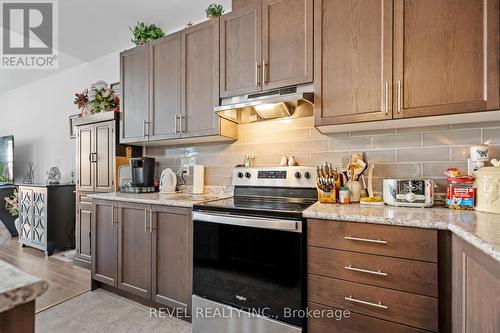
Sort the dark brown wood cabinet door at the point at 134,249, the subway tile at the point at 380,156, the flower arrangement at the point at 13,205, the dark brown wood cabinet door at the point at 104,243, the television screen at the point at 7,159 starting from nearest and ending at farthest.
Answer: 1. the subway tile at the point at 380,156
2. the dark brown wood cabinet door at the point at 134,249
3. the dark brown wood cabinet door at the point at 104,243
4. the flower arrangement at the point at 13,205
5. the television screen at the point at 7,159

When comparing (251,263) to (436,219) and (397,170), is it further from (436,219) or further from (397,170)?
(397,170)

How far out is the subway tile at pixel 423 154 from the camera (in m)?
Answer: 1.61

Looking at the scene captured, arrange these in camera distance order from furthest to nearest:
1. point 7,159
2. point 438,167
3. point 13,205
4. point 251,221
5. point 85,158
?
1. point 7,159
2. point 13,205
3. point 85,158
4. point 438,167
5. point 251,221

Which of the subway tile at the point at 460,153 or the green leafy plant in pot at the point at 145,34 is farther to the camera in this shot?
the green leafy plant in pot at the point at 145,34

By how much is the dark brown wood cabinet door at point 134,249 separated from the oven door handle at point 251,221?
559mm

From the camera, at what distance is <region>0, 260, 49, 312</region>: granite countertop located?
40 centimetres

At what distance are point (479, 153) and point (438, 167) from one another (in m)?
0.22

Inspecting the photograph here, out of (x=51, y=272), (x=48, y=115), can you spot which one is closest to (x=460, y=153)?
(x=51, y=272)

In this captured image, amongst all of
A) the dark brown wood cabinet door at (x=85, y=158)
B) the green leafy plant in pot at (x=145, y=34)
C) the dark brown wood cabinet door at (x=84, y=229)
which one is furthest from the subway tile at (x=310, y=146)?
the dark brown wood cabinet door at (x=84, y=229)

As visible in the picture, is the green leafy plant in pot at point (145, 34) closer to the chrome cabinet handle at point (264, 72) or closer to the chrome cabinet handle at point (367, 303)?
the chrome cabinet handle at point (264, 72)

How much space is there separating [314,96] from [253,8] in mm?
821

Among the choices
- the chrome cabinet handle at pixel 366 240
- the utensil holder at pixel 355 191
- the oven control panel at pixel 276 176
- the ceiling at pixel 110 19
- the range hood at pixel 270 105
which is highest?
the ceiling at pixel 110 19

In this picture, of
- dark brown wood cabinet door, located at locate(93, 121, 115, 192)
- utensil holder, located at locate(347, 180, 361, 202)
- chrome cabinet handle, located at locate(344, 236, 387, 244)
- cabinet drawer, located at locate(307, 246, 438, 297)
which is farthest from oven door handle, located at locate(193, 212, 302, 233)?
dark brown wood cabinet door, located at locate(93, 121, 115, 192)

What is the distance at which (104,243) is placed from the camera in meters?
2.27
